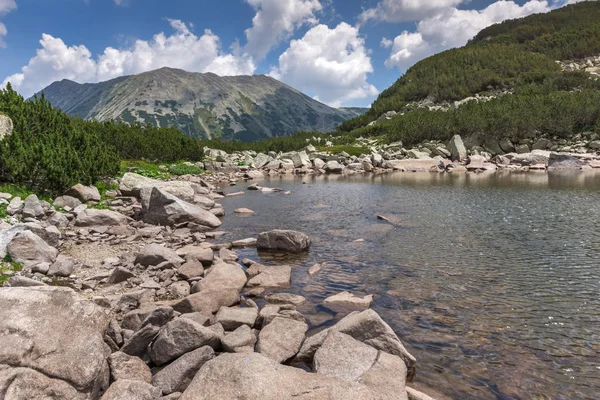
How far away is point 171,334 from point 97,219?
13490mm

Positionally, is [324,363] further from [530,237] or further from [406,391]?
[530,237]

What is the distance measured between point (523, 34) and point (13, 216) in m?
200

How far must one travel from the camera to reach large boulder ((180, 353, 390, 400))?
193 inches

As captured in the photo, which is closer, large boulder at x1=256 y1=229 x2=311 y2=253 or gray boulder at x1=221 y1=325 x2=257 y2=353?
gray boulder at x1=221 y1=325 x2=257 y2=353

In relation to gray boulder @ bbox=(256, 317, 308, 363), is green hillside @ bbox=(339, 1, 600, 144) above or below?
above

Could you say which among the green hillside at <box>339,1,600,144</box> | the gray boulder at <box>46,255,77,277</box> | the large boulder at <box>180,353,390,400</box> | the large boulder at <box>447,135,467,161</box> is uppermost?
the green hillside at <box>339,1,600,144</box>

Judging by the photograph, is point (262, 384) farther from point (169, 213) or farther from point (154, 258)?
point (169, 213)

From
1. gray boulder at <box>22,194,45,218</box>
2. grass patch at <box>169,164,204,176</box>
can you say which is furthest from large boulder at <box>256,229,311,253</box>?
grass patch at <box>169,164,204,176</box>

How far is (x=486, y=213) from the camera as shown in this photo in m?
22.2

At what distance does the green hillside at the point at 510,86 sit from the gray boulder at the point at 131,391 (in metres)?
81.5

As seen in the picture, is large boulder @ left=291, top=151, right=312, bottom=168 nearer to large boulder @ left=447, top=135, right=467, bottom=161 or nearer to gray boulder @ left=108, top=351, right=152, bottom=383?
large boulder @ left=447, top=135, right=467, bottom=161

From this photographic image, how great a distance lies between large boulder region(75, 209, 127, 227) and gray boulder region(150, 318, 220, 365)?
1299 cm

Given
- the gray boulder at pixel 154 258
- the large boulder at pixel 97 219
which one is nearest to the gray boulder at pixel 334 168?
the large boulder at pixel 97 219

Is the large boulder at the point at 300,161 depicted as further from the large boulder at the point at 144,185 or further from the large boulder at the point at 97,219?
the large boulder at the point at 97,219
